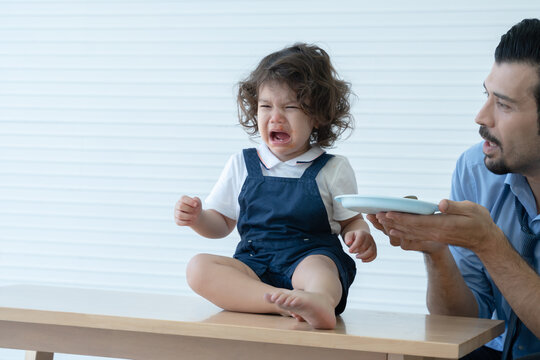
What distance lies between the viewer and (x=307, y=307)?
135cm

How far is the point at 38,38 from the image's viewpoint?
386 centimetres

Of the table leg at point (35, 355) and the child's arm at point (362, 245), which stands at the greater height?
the child's arm at point (362, 245)

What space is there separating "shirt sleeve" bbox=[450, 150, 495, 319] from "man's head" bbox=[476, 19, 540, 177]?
0.18 meters

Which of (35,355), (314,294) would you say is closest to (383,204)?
(314,294)

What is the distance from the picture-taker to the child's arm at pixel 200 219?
1.75 m

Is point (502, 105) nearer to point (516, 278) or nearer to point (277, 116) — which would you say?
point (516, 278)

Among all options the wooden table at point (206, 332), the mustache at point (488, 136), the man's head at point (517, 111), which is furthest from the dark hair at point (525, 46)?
the wooden table at point (206, 332)

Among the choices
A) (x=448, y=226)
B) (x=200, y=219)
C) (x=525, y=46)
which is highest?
(x=525, y=46)

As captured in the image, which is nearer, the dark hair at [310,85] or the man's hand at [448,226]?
the man's hand at [448,226]

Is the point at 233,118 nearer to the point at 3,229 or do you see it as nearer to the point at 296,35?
the point at 296,35

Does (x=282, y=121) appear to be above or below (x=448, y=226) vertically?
above

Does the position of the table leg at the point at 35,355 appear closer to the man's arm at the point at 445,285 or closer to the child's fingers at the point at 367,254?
the child's fingers at the point at 367,254

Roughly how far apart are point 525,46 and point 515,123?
21 centimetres

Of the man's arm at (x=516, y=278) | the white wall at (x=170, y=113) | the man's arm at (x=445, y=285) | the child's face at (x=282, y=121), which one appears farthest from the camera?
the white wall at (x=170, y=113)
